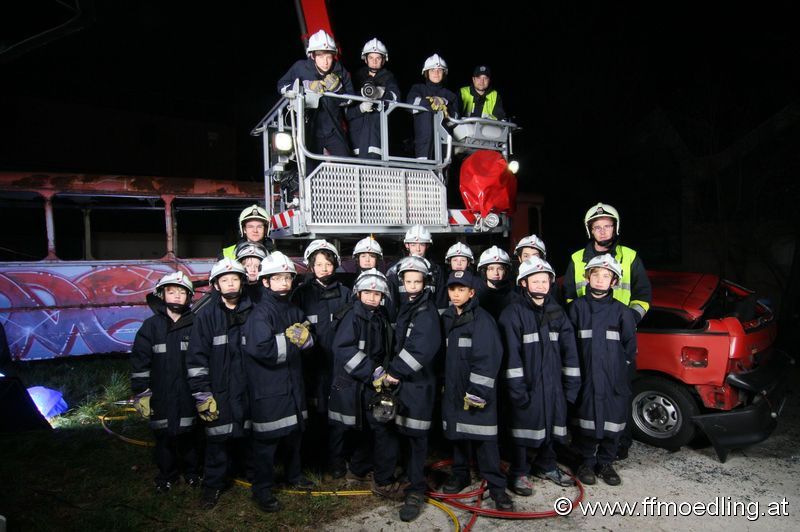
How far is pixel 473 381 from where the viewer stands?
10.3ft

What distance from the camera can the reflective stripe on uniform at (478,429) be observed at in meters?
3.17

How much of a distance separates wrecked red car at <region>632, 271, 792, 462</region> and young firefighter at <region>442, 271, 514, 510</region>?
1844mm

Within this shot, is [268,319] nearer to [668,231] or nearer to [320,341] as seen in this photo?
[320,341]

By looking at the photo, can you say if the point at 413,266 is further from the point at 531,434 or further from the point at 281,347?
the point at 531,434

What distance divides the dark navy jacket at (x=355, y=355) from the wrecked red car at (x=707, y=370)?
2.50 m

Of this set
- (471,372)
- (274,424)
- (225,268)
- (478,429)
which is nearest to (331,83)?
(225,268)

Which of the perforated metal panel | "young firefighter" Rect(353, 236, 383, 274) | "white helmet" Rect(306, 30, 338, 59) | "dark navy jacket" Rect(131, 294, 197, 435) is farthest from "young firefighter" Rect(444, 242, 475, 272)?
"dark navy jacket" Rect(131, 294, 197, 435)

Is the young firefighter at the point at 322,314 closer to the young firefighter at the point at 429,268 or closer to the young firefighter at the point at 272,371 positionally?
the young firefighter at the point at 272,371

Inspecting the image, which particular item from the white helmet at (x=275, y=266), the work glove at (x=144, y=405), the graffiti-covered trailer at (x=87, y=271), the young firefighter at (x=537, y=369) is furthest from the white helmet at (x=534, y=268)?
the graffiti-covered trailer at (x=87, y=271)

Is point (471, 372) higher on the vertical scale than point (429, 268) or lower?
lower

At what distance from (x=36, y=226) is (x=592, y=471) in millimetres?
12223

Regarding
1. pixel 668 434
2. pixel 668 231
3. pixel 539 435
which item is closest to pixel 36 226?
pixel 539 435

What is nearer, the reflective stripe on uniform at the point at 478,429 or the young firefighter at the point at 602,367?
the reflective stripe on uniform at the point at 478,429

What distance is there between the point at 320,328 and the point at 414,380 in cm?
94
